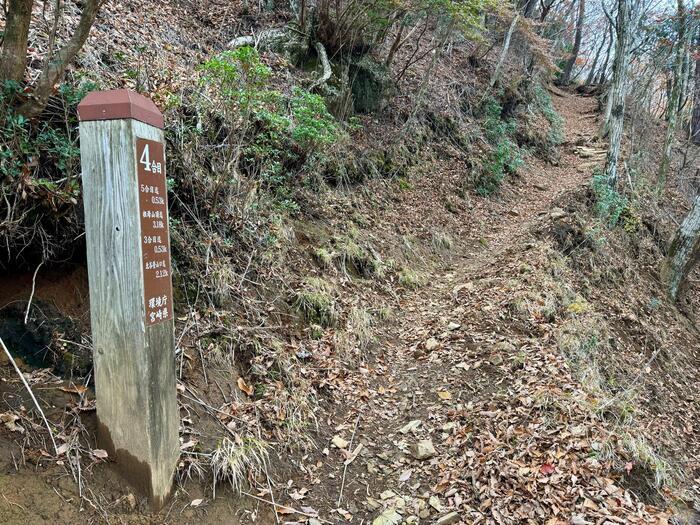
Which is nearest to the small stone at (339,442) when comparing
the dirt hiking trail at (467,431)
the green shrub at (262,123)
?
the dirt hiking trail at (467,431)

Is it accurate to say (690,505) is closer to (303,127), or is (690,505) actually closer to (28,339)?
(28,339)

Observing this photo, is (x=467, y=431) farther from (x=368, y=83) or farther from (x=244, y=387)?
(x=368, y=83)

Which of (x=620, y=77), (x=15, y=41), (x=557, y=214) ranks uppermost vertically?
(x=620, y=77)

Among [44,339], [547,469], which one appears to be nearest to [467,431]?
[547,469]

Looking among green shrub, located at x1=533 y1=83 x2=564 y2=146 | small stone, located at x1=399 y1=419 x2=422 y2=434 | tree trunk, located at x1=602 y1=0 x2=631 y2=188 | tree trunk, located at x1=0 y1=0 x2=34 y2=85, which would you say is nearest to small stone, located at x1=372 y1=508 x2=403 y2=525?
small stone, located at x1=399 y1=419 x2=422 y2=434

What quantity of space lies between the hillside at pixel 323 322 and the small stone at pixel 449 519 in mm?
21

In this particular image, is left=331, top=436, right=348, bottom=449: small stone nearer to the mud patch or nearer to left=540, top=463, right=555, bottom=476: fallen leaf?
left=540, top=463, right=555, bottom=476: fallen leaf

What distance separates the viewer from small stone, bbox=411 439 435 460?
398cm

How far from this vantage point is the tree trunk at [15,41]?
2.98 metres

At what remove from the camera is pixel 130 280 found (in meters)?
2.40

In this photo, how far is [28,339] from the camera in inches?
119

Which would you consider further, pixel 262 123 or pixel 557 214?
pixel 557 214

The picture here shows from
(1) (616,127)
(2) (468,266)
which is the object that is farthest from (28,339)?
(1) (616,127)

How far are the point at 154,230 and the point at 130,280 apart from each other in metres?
0.31
